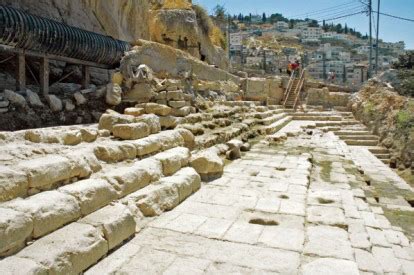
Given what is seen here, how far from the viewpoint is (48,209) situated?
264 cm

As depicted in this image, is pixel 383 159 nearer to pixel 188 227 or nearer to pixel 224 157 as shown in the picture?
pixel 224 157

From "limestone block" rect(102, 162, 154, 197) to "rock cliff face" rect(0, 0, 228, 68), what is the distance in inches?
256

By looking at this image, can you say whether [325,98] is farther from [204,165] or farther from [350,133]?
[204,165]

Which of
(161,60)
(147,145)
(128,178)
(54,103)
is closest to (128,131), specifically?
(147,145)

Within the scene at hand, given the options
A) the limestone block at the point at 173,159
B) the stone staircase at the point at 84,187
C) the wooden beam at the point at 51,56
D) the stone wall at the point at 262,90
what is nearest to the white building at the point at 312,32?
the stone wall at the point at 262,90

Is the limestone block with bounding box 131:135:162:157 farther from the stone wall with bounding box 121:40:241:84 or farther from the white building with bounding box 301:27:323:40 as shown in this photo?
the white building with bounding box 301:27:323:40

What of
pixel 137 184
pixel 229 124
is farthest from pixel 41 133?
pixel 229 124

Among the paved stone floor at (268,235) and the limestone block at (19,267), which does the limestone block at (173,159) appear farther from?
the limestone block at (19,267)

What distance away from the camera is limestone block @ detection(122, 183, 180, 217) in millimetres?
3631

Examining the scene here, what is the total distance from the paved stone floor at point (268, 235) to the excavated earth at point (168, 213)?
1 centimetres

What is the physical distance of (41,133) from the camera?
→ 406 centimetres

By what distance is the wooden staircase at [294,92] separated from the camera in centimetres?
2052

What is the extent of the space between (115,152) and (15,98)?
3270 millimetres

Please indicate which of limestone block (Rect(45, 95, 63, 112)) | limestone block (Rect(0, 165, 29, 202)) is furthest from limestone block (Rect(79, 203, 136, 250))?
limestone block (Rect(45, 95, 63, 112))
